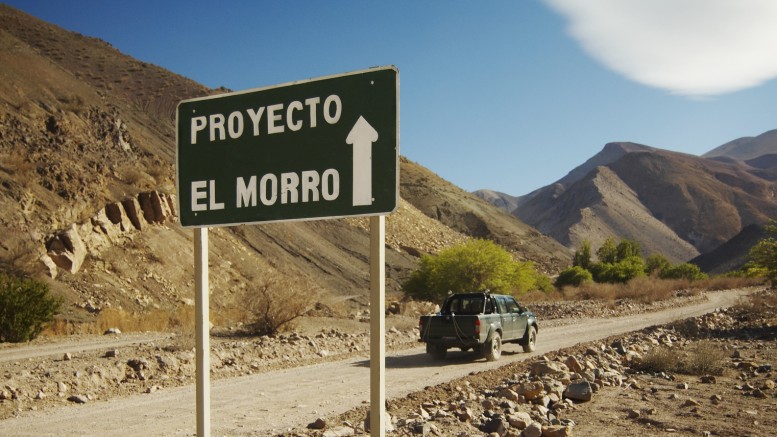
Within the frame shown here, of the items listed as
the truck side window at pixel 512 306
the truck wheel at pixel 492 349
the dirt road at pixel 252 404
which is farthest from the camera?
the truck side window at pixel 512 306

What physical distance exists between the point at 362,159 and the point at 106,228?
102 ft

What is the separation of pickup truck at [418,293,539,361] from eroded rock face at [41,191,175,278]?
17.7m

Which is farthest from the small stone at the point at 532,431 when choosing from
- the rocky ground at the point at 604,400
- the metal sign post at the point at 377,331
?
the metal sign post at the point at 377,331

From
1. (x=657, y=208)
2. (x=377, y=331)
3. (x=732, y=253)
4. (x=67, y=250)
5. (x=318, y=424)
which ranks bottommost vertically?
(x=732, y=253)

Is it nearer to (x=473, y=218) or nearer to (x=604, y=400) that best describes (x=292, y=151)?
(x=604, y=400)

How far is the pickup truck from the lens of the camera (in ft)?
52.7

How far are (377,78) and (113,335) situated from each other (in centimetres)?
2113

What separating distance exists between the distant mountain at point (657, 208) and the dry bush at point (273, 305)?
119 metres

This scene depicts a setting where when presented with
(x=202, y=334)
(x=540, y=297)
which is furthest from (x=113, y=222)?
(x=202, y=334)

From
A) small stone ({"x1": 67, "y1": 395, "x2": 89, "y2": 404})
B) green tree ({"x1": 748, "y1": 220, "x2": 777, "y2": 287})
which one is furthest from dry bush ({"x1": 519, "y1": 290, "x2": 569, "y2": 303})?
small stone ({"x1": 67, "y1": 395, "x2": 89, "y2": 404})

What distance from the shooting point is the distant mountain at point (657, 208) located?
14275 centimetres

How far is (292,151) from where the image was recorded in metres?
4.03

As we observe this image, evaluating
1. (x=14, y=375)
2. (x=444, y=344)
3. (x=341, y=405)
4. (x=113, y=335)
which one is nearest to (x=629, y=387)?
(x=341, y=405)

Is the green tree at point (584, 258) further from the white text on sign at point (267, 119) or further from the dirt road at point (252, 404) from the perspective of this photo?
the white text on sign at point (267, 119)
